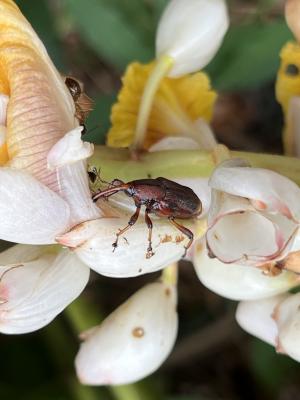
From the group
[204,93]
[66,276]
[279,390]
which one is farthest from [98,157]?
[279,390]

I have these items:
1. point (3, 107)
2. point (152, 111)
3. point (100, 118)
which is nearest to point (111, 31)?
point (100, 118)

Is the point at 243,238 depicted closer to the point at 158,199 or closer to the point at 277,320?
the point at 158,199

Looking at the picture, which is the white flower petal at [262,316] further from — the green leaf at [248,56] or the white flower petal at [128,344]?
the green leaf at [248,56]

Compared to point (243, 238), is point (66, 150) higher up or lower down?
higher up

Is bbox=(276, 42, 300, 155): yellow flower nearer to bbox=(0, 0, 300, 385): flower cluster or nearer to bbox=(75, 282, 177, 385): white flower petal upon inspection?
bbox=(0, 0, 300, 385): flower cluster

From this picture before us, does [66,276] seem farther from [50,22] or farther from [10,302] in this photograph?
[50,22]

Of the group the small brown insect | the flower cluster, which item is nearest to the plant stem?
the flower cluster

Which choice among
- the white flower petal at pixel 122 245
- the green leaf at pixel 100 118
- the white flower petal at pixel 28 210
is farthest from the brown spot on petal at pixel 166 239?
the green leaf at pixel 100 118
